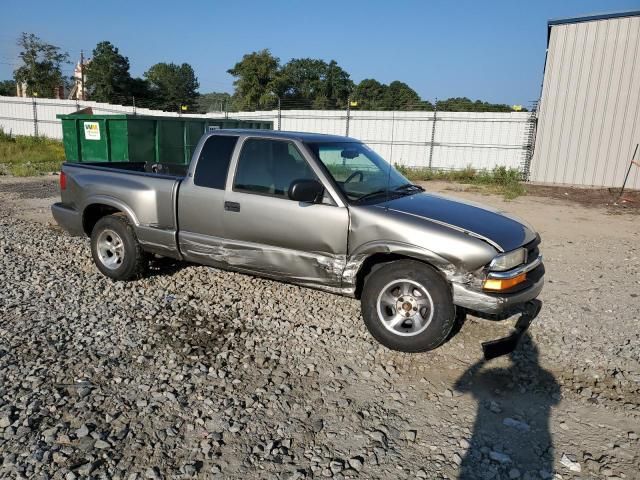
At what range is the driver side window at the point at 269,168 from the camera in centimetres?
445

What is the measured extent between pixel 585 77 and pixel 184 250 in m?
16.8

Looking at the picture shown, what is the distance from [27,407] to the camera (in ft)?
9.81

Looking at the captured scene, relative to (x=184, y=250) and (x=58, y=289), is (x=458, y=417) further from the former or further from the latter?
(x=58, y=289)

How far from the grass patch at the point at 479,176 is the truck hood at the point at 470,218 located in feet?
40.4

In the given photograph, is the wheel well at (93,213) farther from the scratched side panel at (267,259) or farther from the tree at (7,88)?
the tree at (7,88)

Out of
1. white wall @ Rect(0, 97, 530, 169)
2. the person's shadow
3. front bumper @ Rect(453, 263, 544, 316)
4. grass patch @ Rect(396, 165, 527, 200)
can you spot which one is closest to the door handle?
front bumper @ Rect(453, 263, 544, 316)

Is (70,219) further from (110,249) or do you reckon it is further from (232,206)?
(232,206)

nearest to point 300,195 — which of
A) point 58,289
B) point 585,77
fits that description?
point 58,289

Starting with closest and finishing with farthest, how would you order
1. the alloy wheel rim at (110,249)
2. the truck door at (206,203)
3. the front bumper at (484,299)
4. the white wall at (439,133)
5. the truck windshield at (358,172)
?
1. the front bumper at (484,299)
2. the truck windshield at (358,172)
3. the truck door at (206,203)
4. the alloy wheel rim at (110,249)
5. the white wall at (439,133)

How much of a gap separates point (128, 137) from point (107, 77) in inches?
1968

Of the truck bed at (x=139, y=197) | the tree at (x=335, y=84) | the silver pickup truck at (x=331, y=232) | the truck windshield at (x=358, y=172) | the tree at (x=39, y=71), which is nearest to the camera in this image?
the silver pickup truck at (x=331, y=232)

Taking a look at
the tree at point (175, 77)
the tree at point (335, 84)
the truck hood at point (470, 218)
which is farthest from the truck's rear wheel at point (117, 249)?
the tree at point (175, 77)

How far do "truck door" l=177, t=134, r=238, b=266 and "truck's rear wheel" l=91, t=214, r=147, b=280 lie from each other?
0.70 metres

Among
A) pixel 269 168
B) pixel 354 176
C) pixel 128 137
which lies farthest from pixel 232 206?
pixel 128 137
